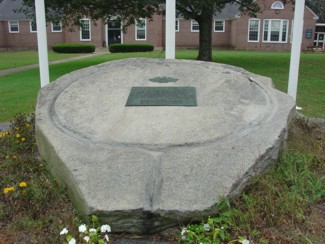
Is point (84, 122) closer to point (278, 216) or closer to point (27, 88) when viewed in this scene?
point (278, 216)

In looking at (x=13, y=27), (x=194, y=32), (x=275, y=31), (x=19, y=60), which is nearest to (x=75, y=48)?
(x=19, y=60)

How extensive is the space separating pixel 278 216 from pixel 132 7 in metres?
13.3

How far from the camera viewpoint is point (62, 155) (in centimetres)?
318

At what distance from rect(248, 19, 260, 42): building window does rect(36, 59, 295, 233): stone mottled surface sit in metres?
34.4

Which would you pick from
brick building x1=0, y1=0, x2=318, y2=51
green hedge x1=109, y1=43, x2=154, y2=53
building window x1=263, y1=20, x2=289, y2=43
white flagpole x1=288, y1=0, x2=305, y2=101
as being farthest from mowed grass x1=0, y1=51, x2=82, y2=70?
building window x1=263, y1=20, x2=289, y2=43

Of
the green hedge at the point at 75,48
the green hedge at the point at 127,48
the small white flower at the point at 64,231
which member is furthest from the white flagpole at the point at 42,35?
the green hedge at the point at 75,48

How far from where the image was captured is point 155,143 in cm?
334

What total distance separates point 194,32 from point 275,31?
8081mm

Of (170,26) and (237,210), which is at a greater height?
(170,26)

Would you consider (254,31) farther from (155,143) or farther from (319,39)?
(155,143)

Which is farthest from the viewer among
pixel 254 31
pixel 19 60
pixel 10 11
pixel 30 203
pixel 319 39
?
pixel 319 39

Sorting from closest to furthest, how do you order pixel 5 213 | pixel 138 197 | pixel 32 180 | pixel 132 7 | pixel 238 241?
pixel 238 241 → pixel 138 197 → pixel 5 213 → pixel 32 180 → pixel 132 7

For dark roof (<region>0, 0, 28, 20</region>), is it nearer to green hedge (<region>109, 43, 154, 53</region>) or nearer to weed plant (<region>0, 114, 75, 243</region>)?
green hedge (<region>109, 43, 154, 53</region>)

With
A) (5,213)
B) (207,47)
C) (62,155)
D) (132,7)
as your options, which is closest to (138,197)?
(62,155)
